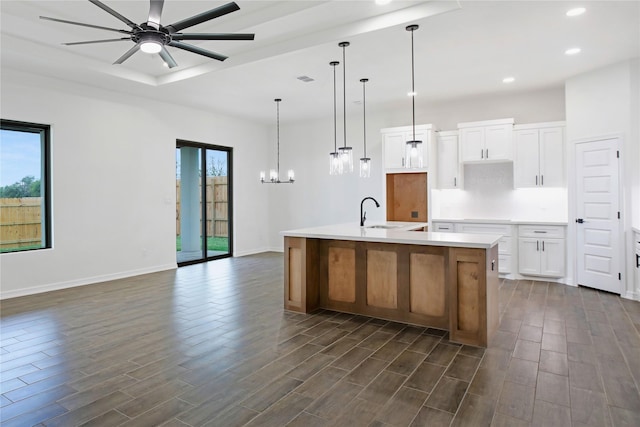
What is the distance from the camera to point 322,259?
14.6ft

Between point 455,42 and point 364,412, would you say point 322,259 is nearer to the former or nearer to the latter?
point 364,412

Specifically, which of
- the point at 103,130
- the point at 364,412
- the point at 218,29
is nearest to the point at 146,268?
the point at 103,130

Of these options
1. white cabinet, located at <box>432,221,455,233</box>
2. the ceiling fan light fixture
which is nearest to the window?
the ceiling fan light fixture

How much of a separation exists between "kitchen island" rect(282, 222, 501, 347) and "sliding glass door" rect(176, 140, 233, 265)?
3.92 meters

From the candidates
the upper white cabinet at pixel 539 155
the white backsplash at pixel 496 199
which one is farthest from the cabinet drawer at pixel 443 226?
the upper white cabinet at pixel 539 155

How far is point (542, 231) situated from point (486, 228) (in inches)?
30.2

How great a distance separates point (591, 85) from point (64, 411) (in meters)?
6.65

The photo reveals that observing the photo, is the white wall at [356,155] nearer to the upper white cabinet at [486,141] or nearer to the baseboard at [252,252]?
the baseboard at [252,252]

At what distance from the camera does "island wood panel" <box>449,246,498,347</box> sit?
3318mm

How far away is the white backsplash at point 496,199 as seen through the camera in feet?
20.7

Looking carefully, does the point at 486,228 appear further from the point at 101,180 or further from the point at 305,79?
the point at 101,180

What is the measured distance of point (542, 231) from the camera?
5.85 m

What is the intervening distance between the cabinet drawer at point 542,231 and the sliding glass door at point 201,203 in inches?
222

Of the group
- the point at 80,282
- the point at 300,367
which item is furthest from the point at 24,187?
the point at 300,367
